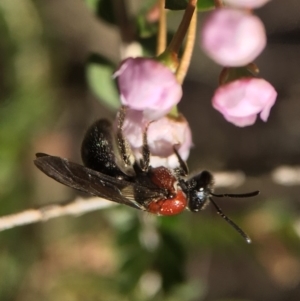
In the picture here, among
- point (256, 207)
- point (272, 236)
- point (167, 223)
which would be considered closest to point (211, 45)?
point (167, 223)

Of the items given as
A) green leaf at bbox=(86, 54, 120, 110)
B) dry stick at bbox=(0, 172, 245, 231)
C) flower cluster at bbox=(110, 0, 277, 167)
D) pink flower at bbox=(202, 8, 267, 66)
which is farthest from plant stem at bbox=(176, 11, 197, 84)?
green leaf at bbox=(86, 54, 120, 110)

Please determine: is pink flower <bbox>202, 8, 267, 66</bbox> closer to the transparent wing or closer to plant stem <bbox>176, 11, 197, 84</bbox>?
plant stem <bbox>176, 11, 197, 84</bbox>

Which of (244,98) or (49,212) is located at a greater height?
(244,98)

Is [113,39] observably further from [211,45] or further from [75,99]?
[211,45]

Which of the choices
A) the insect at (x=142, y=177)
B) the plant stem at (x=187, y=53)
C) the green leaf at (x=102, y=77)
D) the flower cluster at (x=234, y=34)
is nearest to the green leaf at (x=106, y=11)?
the green leaf at (x=102, y=77)

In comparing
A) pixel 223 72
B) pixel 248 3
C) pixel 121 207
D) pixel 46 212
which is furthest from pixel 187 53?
pixel 121 207

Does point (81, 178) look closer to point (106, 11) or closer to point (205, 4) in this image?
point (205, 4)
